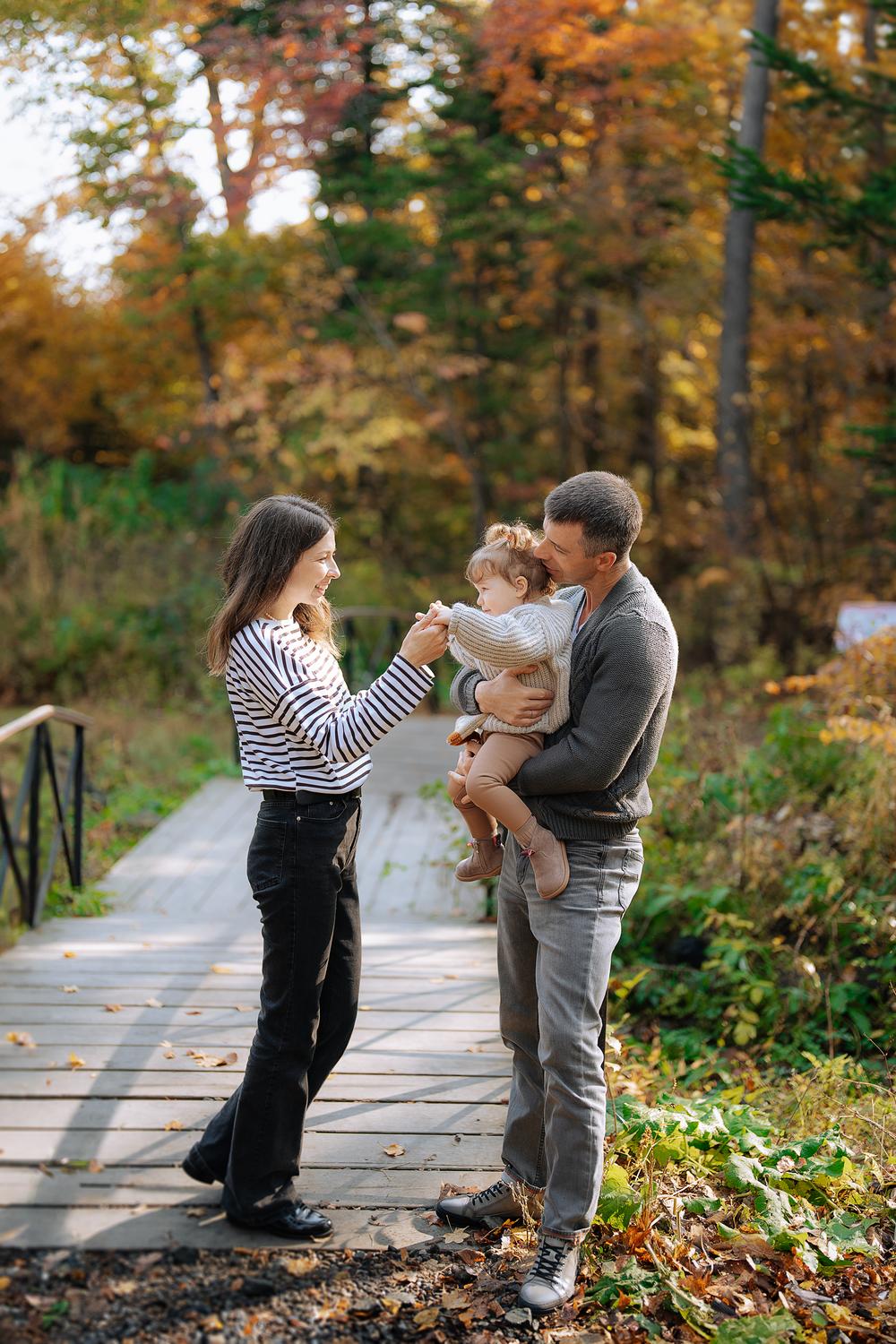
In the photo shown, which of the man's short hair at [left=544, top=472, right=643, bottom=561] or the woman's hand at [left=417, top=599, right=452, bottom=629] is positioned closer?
the man's short hair at [left=544, top=472, right=643, bottom=561]

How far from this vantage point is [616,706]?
2.39m

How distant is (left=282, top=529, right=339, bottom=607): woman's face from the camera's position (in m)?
2.65

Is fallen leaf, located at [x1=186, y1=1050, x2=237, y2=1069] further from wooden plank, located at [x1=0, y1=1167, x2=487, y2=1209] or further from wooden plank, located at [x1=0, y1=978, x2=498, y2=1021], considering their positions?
wooden plank, located at [x1=0, y1=1167, x2=487, y2=1209]

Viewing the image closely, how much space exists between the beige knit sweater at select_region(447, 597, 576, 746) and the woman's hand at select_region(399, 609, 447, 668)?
3 centimetres

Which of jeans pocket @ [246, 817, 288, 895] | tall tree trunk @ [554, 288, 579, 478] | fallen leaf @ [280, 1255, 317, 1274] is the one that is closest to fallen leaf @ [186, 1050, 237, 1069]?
fallen leaf @ [280, 1255, 317, 1274]

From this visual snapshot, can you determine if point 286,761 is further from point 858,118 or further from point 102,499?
point 102,499

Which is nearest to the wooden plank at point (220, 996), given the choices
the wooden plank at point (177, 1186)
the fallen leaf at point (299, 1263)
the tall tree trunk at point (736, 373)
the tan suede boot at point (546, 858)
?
the wooden plank at point (177, 1186)

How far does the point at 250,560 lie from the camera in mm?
2652

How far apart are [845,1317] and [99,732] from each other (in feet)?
26.0

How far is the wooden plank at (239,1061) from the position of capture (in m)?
3.41

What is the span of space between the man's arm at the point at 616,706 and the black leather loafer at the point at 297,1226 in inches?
42.6

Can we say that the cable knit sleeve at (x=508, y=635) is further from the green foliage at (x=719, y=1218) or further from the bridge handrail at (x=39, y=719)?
the bridge handrail at (x=39, y=719)

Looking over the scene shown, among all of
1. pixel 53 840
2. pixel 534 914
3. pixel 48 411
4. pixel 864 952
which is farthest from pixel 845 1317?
pixel 48 411

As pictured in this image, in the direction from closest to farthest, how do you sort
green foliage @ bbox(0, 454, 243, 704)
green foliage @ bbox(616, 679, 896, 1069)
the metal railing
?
green foliage @ bbox(616, 679, 896, 1069) → the metal railing → green foliage @ bbox(0, 454, 243, 704)
